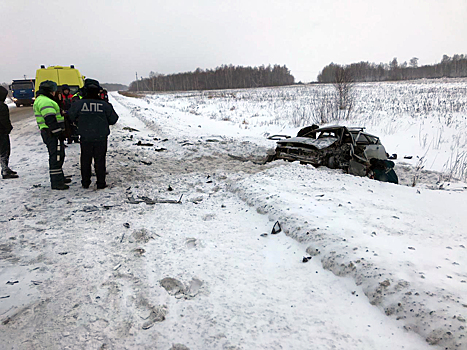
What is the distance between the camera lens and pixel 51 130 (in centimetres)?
480

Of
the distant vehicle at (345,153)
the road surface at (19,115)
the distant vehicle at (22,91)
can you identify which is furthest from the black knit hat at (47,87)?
the distant vehicle at (22,91)

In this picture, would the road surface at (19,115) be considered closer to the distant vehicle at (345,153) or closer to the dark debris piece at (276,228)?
the distant vehicle at (345,153)

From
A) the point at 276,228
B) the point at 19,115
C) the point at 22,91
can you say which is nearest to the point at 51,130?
the point at 276,228

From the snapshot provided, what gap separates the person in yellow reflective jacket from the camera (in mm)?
4801

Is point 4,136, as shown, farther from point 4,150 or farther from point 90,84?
point 90,84

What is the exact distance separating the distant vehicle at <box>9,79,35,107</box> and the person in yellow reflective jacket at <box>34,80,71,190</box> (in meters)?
21.3

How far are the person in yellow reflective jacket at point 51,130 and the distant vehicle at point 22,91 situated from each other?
21290 millimetres

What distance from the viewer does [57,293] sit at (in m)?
2.36

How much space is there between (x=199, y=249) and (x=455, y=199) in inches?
179

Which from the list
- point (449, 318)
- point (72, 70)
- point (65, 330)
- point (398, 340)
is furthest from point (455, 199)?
point (72, 70)

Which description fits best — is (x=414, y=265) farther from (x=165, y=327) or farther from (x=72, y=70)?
(x=72, y=70)

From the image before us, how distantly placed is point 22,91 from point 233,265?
2669cm

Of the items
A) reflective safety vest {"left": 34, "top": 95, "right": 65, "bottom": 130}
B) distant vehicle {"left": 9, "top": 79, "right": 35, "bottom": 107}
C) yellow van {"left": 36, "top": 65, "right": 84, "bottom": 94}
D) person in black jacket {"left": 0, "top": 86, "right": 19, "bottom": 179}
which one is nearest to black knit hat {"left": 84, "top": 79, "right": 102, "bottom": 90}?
reflective safety vest {"left": 34, "top": 95, "right": 65, "bottom": 130}

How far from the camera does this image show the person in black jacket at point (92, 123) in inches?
183
